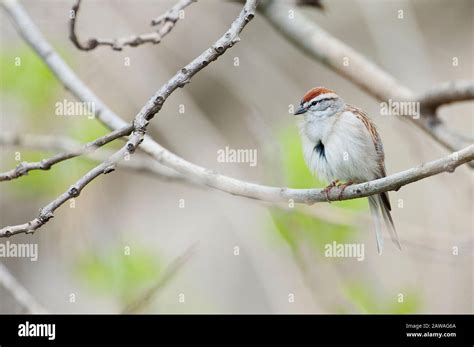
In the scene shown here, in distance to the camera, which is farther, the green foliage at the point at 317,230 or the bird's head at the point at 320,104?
the green foliage at the point at 317,230

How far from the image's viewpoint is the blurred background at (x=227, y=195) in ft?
11.6

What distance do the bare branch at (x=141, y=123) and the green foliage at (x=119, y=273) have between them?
1682 mm

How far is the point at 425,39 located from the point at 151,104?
3.56 metres

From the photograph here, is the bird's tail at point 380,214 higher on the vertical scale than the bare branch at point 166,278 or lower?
higher

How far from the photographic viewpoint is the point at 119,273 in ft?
11.7

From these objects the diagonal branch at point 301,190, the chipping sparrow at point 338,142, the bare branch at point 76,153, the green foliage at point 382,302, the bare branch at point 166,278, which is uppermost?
the chipping sparrow at point 338,142

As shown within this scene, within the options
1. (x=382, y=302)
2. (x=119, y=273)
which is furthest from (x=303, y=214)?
(x=119, y=273)

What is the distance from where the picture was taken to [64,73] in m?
2.75

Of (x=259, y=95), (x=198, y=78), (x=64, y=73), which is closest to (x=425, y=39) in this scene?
(x=259, y=95)

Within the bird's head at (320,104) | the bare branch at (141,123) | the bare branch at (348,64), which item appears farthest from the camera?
the bird's head at (320,104)

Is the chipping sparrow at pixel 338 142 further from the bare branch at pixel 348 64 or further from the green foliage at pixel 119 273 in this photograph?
the green foliage at pixel 119 273

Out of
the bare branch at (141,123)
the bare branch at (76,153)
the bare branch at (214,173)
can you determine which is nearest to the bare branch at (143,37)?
the bare branch at (214,173)

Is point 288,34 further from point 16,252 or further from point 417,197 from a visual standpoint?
point 16,252

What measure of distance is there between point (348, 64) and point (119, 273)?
1607mm
